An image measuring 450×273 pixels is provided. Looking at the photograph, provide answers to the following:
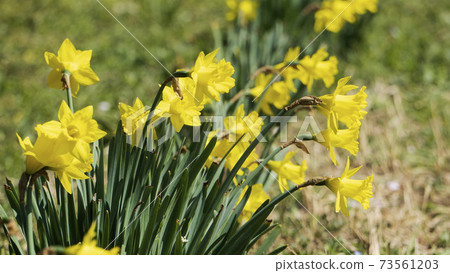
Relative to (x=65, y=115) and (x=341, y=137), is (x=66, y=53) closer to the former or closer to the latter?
(x=65, y=115)

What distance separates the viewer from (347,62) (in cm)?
360

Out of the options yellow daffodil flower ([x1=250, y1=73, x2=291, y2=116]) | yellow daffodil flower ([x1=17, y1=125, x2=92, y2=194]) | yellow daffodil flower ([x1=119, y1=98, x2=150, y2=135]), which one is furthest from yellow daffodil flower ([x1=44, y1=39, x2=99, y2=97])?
yellow daffodil flower ([x1=250, y1=73, x2=291, y2=116])

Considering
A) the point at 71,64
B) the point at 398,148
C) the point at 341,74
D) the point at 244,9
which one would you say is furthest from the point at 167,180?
the point at 341,74

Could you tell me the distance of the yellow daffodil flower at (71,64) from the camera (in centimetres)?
134

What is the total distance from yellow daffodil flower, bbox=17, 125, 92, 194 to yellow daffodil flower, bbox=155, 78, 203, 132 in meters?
0.26

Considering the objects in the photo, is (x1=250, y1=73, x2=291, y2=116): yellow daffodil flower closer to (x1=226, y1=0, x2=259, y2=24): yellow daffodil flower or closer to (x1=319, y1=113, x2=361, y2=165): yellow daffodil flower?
(x1=319, y1=113, x2=361, y2=165): yellow daffodil flower

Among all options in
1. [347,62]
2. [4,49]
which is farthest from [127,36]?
[347,62]

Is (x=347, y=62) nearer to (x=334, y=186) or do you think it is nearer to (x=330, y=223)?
(x=330, y=223)

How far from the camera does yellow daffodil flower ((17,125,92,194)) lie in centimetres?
112

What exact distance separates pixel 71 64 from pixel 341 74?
242 centimetres

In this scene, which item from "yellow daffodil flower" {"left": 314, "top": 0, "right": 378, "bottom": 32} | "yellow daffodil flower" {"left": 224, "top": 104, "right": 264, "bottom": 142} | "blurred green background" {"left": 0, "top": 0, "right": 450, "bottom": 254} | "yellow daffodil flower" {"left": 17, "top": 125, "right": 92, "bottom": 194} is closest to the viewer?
"yellow daffodil flower" {"left": 17, "top": 125, "right": 92, "bottom": 194}

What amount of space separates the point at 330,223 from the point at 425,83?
1.71 m

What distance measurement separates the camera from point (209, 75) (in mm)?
1312

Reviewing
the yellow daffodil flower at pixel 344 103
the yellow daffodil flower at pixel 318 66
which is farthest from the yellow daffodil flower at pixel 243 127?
the yellow daffodil flower at pixel 318 66
